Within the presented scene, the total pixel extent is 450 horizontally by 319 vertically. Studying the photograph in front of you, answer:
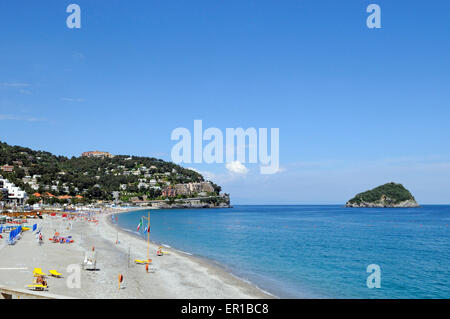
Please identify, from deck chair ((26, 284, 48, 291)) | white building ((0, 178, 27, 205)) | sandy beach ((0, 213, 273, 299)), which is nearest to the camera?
deck chair ((26, 284, 48, 291))

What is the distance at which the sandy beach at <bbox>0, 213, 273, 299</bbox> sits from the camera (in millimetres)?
21377

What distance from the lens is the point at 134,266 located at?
3003 cm

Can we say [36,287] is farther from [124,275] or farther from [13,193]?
[13,193]

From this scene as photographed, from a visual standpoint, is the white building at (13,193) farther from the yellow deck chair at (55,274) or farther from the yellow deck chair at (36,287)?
the yellow deck chair at (36,287)

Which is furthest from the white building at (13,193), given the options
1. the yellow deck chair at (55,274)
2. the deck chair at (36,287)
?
the deck chair at (36,287)

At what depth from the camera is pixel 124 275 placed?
26.0 metres

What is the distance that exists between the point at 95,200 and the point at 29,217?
323ft

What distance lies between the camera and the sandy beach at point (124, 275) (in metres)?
21.4

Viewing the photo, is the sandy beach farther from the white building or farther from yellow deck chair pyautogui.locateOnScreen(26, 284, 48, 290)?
the white building

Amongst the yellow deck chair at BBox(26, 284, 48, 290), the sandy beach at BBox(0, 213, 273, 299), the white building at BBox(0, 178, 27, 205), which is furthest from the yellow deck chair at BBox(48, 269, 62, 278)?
the white building at BBox(0, 178, 27, 205)

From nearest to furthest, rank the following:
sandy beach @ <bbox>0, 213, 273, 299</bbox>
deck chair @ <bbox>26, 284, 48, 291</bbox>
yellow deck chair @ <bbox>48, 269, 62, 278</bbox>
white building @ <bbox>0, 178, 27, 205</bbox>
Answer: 1. deck chair @ <bbox>26, 284, 48, 291</bbox>
2. sandy beach @ <bbox>0, 213, 273, 299</bbox>
3. yellow deck chair @ <bbox>48, 269, 62, 278</bbox>
4. white building @ <bbox>0, 178, 27, 205</bbox>

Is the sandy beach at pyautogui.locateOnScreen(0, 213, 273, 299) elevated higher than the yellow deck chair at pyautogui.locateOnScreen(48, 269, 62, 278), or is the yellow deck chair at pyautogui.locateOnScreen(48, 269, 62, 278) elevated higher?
the yellow deck chair at pyautogui.locateOnScreen(48, 269, 62, 278)

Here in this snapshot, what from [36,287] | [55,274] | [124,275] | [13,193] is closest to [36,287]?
[36,287]
